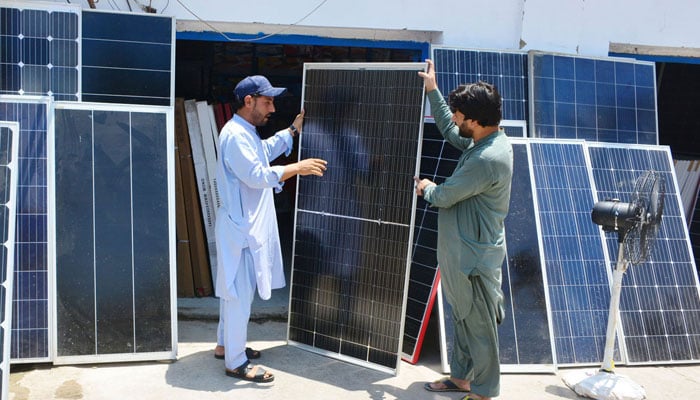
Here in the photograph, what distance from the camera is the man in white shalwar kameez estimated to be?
16.1 ft

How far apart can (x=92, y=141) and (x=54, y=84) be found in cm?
71

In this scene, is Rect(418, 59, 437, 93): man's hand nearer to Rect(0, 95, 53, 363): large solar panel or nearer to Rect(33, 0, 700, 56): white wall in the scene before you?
Rect(33, 0, 700, 56): white wall

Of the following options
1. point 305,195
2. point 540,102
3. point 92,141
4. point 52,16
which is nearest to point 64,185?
point 92,141

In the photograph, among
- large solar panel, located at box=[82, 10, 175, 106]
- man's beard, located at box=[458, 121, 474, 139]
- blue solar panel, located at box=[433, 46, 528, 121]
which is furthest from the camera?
blue solar panel, located at box=[433, 46, 528, 121]

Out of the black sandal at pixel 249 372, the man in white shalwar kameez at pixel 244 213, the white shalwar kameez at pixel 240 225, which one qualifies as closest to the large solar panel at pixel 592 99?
the man in white shalwar kameez at pixel 244 213

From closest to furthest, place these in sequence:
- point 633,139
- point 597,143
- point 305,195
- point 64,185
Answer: point 64,185 < point 305,195 < point 597,143 < point 633,139

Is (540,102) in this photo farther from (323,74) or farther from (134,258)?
(134,258)

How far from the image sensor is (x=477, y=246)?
459 cm

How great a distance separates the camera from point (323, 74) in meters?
5.38

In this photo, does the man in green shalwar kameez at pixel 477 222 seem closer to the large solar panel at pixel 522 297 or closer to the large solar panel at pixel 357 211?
the large solar panel at pixel 357 211

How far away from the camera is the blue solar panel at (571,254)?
18.5 ft

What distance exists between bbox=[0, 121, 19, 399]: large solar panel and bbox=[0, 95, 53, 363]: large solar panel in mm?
1135

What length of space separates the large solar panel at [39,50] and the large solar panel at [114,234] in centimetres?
51

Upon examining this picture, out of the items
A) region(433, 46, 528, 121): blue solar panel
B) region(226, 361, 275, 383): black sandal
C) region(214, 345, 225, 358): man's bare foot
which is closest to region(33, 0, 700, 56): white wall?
region(433, 46, 528, 121): blue solar panel
